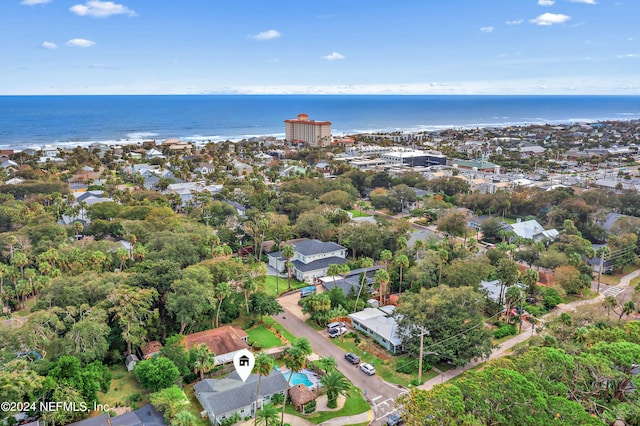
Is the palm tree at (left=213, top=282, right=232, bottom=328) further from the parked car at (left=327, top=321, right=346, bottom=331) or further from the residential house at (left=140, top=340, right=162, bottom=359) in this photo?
the parked car at (left=327, top=321, right=346, bottom=331)

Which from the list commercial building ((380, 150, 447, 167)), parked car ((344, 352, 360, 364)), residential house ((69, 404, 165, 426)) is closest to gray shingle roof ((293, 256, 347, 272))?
parked car ((344, 352, 360, 364))

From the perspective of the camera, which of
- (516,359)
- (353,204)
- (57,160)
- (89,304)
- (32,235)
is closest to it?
(516,359)

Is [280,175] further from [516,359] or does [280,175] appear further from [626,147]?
[626,147]

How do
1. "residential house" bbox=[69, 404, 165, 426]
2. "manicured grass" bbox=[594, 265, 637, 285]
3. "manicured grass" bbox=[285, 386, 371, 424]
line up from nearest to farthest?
1. "residential house" bbox=[69, 404, 165, 426]
2. "manicured grass" bbox=[285, 386, 371, 424]
3. "manicured grass" bbox=[594, 265, 637, 285]

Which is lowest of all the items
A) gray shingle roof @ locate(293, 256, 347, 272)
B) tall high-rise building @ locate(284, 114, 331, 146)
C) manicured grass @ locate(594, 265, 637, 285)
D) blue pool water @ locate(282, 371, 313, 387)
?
blue pool water @ locate(282, 371, 313, 387)

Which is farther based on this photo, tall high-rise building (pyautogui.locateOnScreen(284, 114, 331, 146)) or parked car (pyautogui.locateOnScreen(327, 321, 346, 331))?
tall high-rise building (pyautogui.locateOnScreen(284, 114, 331, 146))

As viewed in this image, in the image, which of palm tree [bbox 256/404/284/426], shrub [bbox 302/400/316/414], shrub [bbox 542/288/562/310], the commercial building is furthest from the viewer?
the commercial building

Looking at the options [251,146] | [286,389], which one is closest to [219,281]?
[286,389]

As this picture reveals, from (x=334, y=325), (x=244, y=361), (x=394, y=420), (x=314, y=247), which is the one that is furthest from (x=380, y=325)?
(x=314, y=247)
